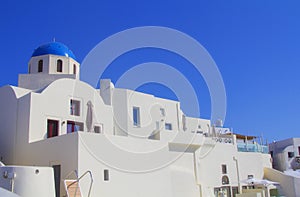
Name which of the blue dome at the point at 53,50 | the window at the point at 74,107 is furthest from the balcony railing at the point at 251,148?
the blue dome at the point at 53,50

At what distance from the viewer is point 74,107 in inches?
974

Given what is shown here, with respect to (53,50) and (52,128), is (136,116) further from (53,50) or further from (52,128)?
(52,128)

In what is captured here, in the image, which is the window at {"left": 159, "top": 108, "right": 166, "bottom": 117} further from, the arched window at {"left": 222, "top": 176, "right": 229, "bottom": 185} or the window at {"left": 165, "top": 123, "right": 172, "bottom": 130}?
the arched window at {"left": 222, "top": 176, "right": 229, "bottom": 185}

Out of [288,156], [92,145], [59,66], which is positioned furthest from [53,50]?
[288,156]

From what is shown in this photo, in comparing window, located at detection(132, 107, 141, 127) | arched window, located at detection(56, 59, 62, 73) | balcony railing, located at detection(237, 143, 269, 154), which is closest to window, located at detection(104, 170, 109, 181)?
window, located at detection(132, 107, 141, 127)

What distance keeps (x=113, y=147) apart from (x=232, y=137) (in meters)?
19.4

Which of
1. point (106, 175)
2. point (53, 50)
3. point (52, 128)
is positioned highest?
point (53, 50)

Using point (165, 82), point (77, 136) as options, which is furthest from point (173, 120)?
point (77, 136)

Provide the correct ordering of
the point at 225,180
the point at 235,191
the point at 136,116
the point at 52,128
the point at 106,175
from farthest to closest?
the point at 235,191, the point at 225,180, the point at 136,116, the point at 52,128, the point at 106,175

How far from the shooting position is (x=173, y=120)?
36.3 m

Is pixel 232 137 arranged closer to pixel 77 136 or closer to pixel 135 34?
pixel 135 34

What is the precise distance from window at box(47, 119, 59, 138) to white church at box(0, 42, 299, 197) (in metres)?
0.06

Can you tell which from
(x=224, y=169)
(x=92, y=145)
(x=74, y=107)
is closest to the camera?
(x=92, y=145)

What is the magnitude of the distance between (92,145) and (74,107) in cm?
632
